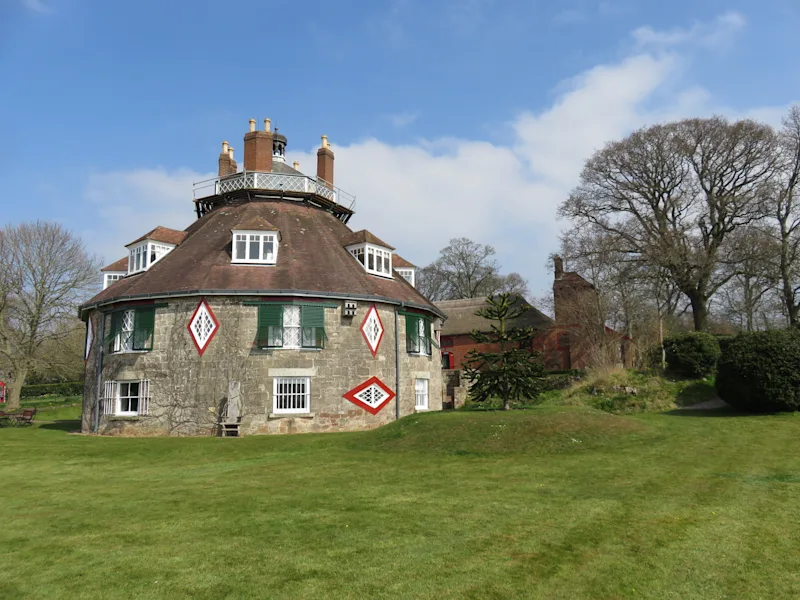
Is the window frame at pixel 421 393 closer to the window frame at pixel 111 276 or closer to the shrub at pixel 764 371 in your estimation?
the shrub at pixel 764 371

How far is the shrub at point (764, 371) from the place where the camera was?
18.9 m

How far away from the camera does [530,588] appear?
222 inches

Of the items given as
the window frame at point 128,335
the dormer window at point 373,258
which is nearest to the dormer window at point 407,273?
the dormer window at point 373,258

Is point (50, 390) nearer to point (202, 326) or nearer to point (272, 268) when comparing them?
point (202, 326)

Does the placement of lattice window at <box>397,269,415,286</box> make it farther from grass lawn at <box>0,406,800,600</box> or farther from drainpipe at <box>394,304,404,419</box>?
grass lawn at <box>0,406,800,600</box>

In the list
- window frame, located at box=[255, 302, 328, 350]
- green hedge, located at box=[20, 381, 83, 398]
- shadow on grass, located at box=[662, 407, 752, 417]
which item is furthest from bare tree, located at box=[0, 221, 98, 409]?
shadow on grass, located at box=[662, 407, 752, 417]

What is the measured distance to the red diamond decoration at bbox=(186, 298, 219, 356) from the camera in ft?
71.5

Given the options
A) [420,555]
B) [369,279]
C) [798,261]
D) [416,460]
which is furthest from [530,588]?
[798,261]

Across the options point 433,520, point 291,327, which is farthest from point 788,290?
point 433,520

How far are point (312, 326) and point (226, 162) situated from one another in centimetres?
1588

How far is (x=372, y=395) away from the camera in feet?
76.2

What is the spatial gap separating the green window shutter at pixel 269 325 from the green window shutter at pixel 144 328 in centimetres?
410

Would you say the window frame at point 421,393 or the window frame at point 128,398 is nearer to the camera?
the window frame at point 128,398

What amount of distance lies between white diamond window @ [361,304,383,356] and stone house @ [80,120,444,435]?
0.04 m
